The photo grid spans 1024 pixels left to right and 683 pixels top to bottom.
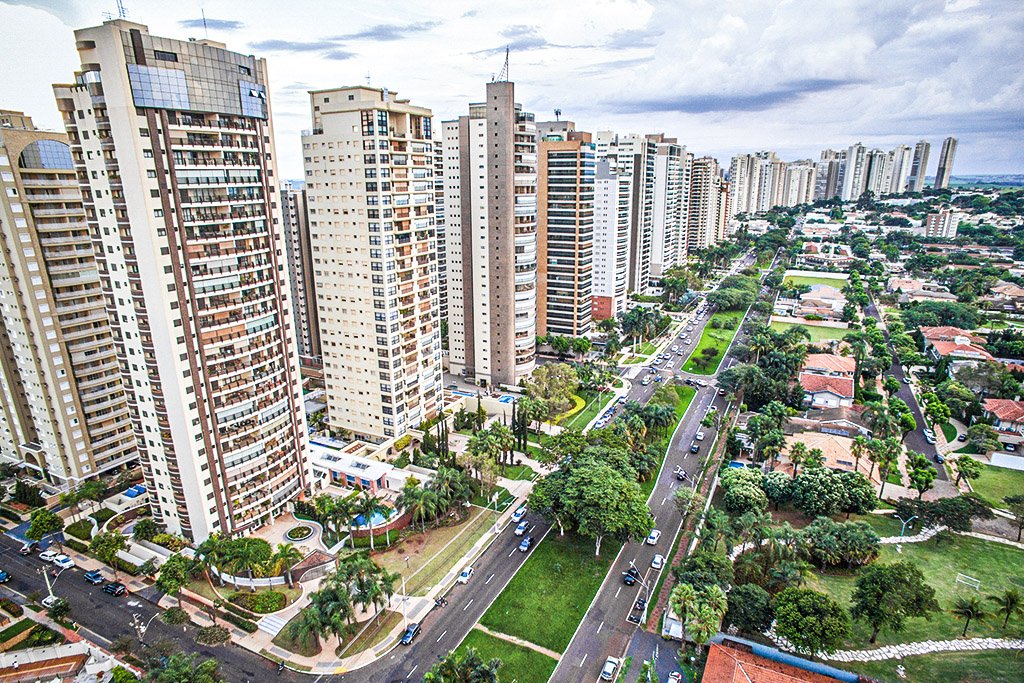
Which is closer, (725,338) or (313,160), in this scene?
(313,160)

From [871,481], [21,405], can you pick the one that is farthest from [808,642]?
[21,405]

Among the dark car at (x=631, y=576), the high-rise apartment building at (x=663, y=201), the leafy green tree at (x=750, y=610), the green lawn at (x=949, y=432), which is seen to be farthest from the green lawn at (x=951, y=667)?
the high-rise apartment building at (x=663, y=201)

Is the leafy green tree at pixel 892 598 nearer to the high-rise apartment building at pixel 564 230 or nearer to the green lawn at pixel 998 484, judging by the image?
the green lawn at pixel 998 484

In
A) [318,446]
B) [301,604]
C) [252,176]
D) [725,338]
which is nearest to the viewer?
[301,604]

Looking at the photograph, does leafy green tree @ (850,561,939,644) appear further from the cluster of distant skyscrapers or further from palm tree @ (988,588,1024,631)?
the cluster of distant skyscrapers

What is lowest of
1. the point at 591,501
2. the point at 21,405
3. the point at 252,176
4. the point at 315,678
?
the point at 315,678

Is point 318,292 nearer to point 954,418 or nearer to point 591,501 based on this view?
point 591,501
